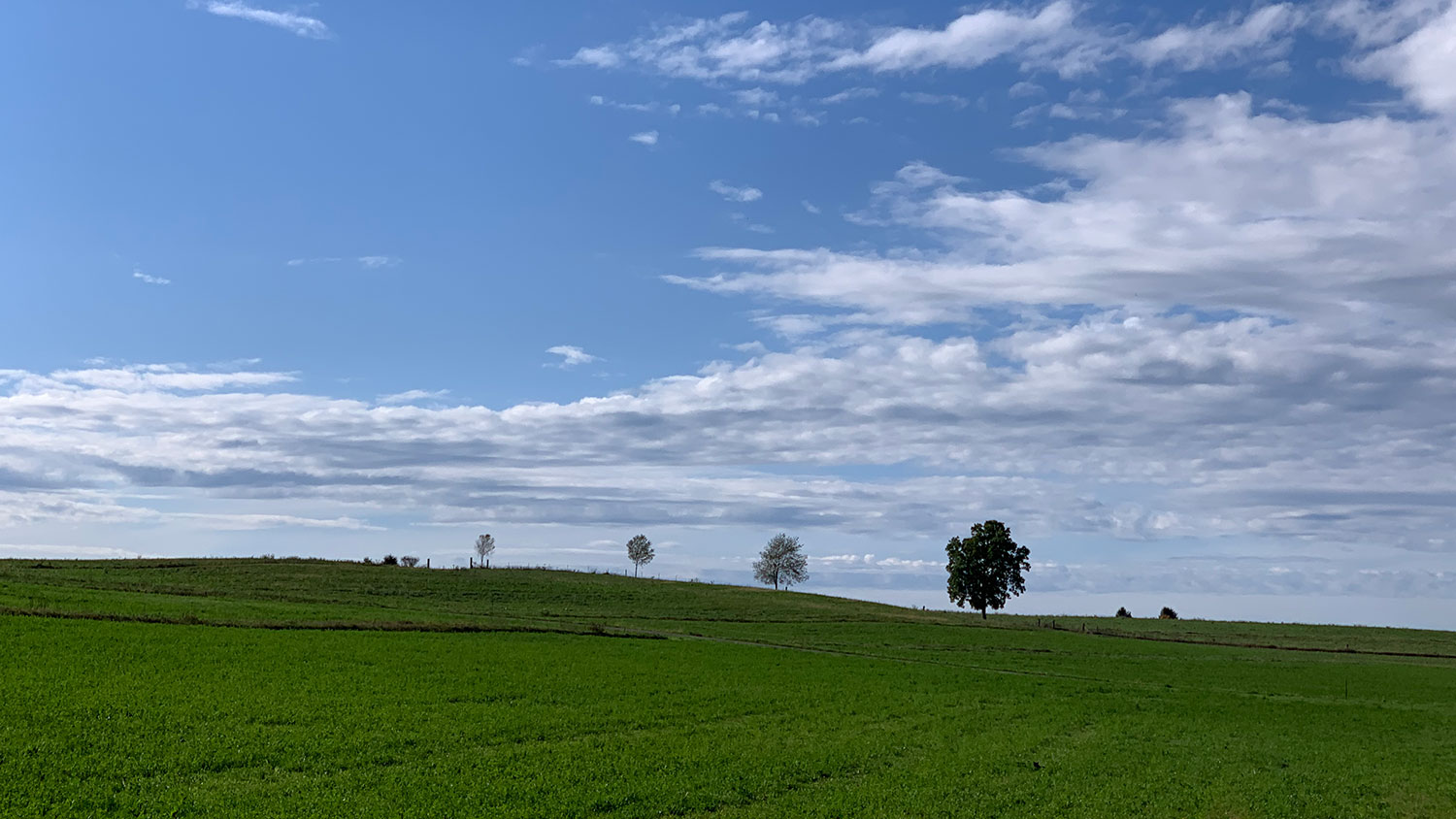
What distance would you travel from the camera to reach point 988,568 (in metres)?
152

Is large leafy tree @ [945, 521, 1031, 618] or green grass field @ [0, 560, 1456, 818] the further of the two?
large leafy tree @ [945, 521, 1031, 618]

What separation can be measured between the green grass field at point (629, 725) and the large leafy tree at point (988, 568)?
64.9 meters

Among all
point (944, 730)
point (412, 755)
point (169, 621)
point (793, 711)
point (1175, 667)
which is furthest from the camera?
point (1175, 667)

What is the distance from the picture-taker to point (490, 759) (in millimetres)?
30469

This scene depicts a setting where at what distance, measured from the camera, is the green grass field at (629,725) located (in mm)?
27000

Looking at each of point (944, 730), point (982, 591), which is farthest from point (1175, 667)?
point (982, 591)

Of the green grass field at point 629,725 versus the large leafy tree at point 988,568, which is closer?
the green grass field at point 629,725

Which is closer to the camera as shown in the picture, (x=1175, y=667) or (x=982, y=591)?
(x=1175, y=667)

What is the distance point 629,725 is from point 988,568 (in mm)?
121339

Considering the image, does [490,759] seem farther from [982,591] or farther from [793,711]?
[982,591]

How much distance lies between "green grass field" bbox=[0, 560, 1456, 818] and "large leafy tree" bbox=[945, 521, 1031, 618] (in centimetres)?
6486

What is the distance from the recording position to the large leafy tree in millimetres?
152000

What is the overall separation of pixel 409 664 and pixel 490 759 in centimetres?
2142

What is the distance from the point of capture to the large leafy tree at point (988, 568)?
152000 mm
